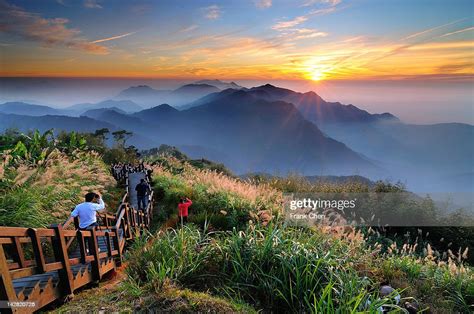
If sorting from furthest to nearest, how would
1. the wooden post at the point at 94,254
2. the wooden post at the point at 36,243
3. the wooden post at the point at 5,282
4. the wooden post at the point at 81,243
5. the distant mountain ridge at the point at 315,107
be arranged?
the distant mountain ridge at the point at 315,107 → the wooden post at the point at 94,254 → the wooden post at the point at 81,243 → the wooden post at the point at 36,243 → the wooden post at the point at 5,282

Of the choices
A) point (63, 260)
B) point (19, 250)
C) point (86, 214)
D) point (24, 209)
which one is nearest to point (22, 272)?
point (19, 250)

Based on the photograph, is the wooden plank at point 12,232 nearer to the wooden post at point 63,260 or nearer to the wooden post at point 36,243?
the wooden post at point 36,243

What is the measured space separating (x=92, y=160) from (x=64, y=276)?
13.5m

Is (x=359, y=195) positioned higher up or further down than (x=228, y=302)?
further down

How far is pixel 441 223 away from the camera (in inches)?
496

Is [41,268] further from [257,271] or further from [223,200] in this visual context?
[223,200]

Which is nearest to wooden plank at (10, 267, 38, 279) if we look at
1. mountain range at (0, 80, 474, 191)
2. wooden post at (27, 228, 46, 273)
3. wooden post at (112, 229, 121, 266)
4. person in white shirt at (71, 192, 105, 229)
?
wooden post at (27, 228, 46, 273)

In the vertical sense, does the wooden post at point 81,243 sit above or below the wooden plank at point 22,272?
below

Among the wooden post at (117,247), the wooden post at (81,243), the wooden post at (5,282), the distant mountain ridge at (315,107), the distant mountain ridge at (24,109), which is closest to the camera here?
the wooden post at (5,282)

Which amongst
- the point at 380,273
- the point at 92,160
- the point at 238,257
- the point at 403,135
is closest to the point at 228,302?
the point at 238,257

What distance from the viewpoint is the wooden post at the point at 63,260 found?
4633 mm

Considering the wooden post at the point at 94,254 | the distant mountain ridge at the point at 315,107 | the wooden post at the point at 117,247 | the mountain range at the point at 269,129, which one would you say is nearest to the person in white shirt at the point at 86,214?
the wooden post at the point at 117,247

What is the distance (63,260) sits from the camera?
4676 millimetres

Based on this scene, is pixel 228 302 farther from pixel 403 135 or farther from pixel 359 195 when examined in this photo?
pixel 403 135
